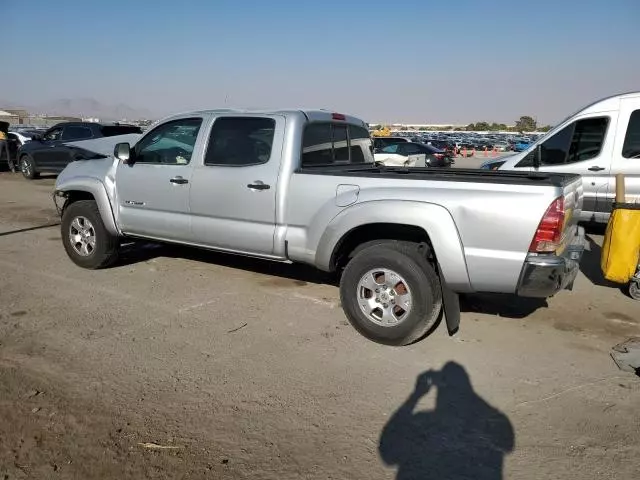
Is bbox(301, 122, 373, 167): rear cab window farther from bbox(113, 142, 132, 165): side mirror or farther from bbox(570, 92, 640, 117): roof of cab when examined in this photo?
bbox(570, 92, 640, 117): roof of cab

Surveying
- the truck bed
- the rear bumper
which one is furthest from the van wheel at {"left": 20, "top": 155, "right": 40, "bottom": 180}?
the rear bumper

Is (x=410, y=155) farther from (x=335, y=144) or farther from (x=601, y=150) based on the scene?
(x=335, y=144)

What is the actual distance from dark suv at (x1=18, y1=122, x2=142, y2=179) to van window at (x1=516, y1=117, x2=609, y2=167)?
12.4 metres

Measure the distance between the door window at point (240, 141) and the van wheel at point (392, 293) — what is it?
142cm

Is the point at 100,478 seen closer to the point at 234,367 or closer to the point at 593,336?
the point at 234,367

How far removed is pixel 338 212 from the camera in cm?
436

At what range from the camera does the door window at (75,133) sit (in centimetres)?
1627

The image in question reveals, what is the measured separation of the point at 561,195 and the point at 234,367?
2.59 metres

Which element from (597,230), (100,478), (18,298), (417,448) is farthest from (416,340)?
(597,230)

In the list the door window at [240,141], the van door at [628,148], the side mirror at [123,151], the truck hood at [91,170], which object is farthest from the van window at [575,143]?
the truck hood at [91,170]

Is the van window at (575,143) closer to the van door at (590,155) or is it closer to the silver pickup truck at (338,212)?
the van door at (590,155)

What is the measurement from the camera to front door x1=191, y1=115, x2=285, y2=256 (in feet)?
15.8

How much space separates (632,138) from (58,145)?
15422 millimetres

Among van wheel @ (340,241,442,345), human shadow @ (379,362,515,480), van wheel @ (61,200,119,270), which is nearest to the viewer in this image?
human shadow @ (379,362,515,480)
